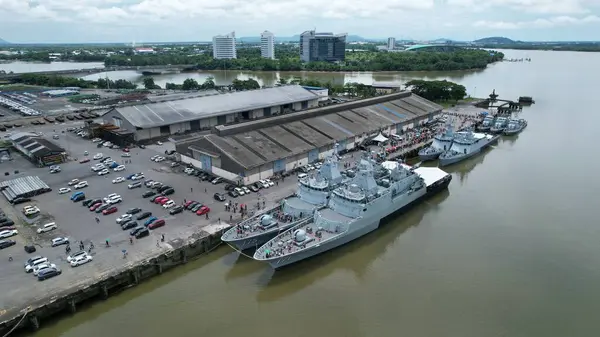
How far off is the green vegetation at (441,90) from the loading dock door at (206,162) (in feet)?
213

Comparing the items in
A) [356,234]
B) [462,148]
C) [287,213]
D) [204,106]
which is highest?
[204,106]

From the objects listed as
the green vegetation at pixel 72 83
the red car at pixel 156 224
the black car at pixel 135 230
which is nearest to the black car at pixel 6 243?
the black car at pixel 135 230

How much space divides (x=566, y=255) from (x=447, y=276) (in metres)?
11.2

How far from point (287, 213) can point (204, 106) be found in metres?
41.0

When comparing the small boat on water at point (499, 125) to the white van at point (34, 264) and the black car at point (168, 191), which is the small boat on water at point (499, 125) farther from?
the white van at point (34, 264)

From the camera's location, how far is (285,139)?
49969 millimetres

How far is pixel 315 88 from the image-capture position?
314 ft

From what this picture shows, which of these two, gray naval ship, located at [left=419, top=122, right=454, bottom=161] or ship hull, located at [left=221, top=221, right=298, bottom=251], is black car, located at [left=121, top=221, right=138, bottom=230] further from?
gray naval ship, located at [left=419, top=122, right=454, bottom=161]

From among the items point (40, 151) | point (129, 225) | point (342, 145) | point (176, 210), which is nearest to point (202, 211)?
point (176, 210)

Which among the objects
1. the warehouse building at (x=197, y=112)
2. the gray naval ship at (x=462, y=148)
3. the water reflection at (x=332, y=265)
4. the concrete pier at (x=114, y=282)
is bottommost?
the water reflection at (x=332, y=265)

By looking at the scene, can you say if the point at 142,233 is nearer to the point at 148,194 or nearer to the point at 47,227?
the point at 47,227

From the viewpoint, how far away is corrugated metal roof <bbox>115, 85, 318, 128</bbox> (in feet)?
202

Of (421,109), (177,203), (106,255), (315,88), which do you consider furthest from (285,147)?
(315,88)

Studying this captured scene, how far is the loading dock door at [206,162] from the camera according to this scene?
4550 centimetres
